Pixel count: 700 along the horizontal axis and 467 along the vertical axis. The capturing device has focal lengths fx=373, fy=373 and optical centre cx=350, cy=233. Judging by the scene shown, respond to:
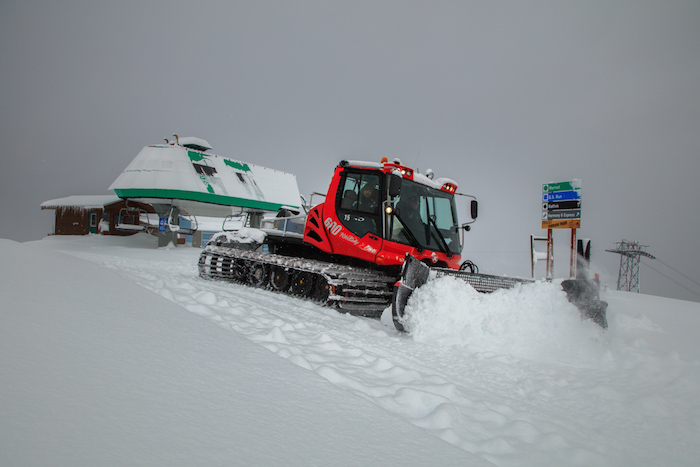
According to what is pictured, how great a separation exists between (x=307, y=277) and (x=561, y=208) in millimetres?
8834

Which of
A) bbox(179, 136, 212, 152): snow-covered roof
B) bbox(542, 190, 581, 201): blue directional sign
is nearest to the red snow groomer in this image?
bbox(542, 190, 581, 201): blue directional sign

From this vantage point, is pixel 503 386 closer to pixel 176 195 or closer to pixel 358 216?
pixel 358 216

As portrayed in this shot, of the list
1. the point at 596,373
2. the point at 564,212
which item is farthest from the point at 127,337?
the point at 564,212

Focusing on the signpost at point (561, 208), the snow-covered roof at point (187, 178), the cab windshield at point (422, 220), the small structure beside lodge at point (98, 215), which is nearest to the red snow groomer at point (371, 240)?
the cab windshield at point (422, 220)

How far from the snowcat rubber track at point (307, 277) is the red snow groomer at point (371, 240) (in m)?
0.02

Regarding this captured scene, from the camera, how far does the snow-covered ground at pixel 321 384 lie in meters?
1.30

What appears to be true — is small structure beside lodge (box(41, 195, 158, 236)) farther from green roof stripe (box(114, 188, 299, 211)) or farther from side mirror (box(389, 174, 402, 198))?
side mirror (box(389, 174, 402, 198))

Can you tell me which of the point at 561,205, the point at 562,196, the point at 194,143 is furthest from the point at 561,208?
the point at 194,143

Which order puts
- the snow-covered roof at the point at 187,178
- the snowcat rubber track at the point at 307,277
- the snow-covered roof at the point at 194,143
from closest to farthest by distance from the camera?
1. the snowcat rubber track at the point at 307,277
2. the snow-covered roof at the point at 187,178
3. the snow-covered roof at the point at 194,143

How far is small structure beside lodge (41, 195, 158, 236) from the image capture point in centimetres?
2438

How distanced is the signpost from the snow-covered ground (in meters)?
7.53

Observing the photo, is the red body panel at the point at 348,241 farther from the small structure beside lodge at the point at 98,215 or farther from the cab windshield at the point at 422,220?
the small structure beside lodge at the point at 98,215

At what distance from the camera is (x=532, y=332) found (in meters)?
4.36

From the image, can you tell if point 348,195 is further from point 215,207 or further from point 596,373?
point 215,207
